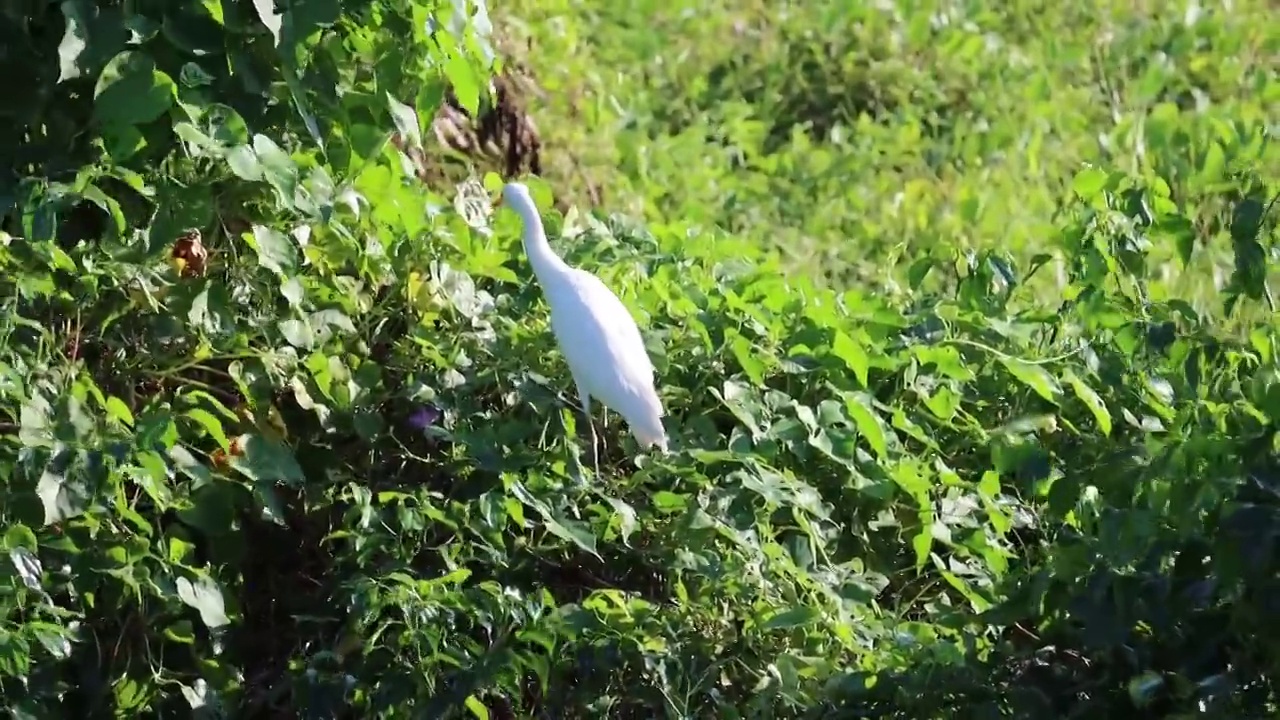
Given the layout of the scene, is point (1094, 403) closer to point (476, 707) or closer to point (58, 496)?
point (476, 707)

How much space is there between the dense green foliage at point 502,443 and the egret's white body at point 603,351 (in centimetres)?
9

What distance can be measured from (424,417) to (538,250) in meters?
0.40

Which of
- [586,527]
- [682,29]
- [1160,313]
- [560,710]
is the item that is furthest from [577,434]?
[682,29]

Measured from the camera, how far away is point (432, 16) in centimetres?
Answer: 291

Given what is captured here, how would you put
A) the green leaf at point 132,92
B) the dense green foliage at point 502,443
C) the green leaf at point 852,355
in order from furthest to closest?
the green leaf at point 852,355, the green leaf at point 132,92, the dense green foliage at point 502,443

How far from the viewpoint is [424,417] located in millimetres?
2955

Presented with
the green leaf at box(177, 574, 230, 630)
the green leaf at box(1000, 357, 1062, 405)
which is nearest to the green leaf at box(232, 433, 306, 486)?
the green leaf at box(177, 574, 230, 630)

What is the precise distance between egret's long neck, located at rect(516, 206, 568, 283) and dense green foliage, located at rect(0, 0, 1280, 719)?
101 mm

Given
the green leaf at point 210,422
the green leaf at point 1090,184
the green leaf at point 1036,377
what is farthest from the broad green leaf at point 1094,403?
the green leaf at point 210,422

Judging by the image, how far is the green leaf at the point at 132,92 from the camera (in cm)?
251

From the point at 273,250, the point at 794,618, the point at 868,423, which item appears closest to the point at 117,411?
the point at 273,250

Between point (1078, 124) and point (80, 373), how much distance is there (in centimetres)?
332

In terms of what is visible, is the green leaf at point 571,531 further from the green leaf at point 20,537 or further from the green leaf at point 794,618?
the green leaf at point 20,537

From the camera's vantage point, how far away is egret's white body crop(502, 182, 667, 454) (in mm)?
2824
